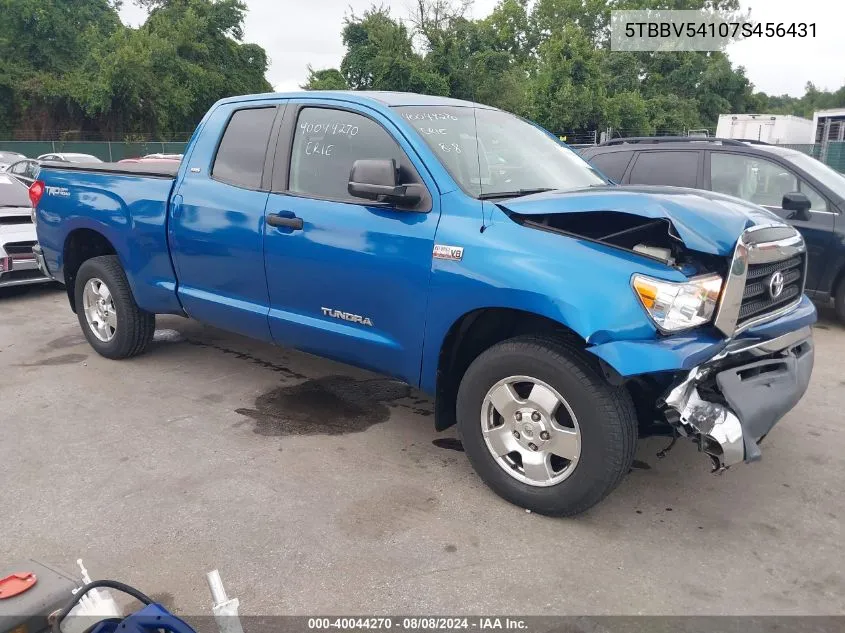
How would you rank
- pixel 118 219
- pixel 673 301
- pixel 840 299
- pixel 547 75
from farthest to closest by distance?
pixel 547 75, pixel 840 299, pixel 118 219, pixel 673 301

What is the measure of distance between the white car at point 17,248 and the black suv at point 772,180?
6.62 metres

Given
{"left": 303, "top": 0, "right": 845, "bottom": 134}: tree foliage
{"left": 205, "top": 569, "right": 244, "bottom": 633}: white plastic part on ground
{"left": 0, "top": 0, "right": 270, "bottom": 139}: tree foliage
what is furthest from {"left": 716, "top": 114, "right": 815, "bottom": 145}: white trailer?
{"left": 205, "top": 569, "right": 244, "bottom": 633}: white plastic part on ground

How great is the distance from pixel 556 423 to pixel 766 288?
1183 mm

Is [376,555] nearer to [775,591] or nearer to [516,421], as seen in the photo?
[516,421]

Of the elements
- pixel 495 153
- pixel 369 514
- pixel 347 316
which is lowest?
pixel 369 514

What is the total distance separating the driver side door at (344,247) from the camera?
3.61 metres

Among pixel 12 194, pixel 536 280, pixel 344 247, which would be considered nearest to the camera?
pixel 536 280

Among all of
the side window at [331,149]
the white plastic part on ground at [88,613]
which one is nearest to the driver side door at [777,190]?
the side window at [331,149]

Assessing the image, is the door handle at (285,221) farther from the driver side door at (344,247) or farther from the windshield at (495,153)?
the windshield at (495,153)

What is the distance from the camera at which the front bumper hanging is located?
2926 millimetres

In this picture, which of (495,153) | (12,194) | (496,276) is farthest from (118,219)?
(12,194)

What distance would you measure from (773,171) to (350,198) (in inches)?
192

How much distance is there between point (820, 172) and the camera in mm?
6953

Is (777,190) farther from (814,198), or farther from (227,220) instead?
(227,220)
